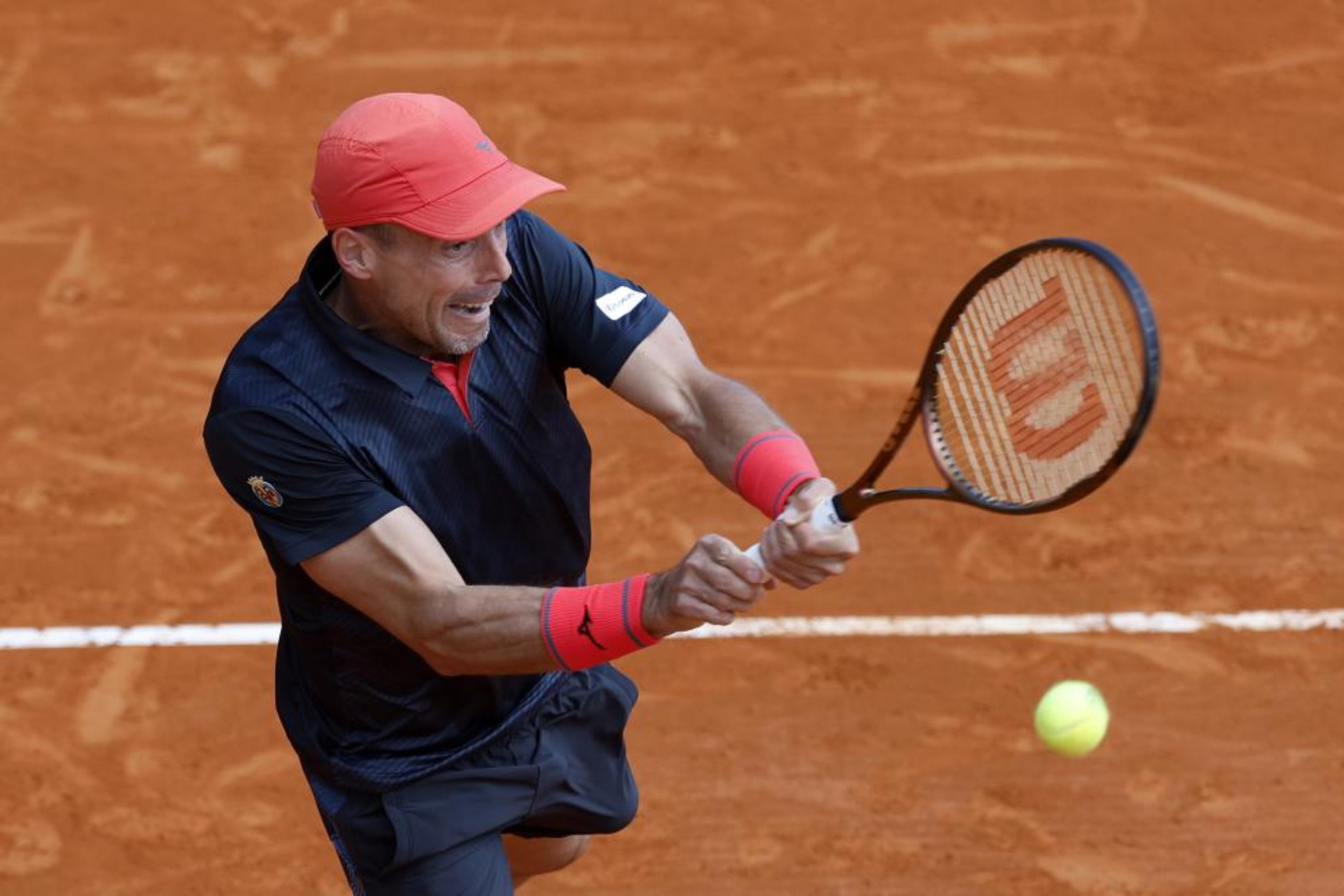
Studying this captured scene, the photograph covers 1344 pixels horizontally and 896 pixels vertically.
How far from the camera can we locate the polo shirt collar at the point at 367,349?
442cm

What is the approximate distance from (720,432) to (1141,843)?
240cm

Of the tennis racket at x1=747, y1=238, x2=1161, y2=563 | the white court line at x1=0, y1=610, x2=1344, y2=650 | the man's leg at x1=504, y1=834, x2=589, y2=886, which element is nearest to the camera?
the tennis racket at x1=747, y1=238, x2=1161, y2=563

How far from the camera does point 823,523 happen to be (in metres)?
4.06

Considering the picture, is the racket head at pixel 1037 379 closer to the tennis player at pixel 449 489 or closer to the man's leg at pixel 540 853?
the tennis player at pixel 449 489

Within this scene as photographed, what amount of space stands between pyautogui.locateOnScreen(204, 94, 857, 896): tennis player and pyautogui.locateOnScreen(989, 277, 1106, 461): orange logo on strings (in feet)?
1.53

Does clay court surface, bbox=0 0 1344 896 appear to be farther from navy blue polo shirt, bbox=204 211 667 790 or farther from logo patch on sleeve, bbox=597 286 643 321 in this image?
logo patch on sleeve, bbox=597 286 643 321

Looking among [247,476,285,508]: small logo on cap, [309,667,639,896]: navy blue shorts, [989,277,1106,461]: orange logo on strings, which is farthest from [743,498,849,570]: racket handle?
[309,667,639,896]: navy blue shorts

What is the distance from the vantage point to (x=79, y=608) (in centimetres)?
716

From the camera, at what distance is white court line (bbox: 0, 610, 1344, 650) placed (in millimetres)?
6918

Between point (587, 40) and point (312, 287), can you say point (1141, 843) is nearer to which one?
point (312, 287)

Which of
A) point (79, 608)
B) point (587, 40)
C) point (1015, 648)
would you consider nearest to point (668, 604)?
point (1015, 648)

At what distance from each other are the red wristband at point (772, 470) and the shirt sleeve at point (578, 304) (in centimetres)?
44

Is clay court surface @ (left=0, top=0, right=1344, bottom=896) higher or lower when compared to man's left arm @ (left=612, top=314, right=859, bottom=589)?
lower

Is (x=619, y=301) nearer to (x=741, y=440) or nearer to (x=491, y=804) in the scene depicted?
(x=741, y=440)
